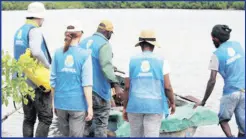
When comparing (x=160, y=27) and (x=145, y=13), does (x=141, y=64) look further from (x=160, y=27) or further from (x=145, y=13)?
(x=145, y=13)

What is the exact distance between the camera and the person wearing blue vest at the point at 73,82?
570 cm

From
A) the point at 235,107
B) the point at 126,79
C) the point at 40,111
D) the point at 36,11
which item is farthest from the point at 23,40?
the point at 235,107

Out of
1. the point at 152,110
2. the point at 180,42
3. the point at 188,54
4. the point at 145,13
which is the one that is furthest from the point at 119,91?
the point at 145,13

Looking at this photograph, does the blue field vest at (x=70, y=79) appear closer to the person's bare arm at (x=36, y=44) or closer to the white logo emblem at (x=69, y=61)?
the white logo emblem at (x=69, y=61)

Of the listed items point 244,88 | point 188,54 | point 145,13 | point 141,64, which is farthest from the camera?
point 145,13

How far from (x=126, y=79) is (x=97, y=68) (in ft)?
2.70

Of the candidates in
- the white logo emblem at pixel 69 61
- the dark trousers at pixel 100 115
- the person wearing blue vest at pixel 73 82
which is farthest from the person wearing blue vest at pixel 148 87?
the dark trousers at pixel 100 115

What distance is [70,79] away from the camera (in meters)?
5.73

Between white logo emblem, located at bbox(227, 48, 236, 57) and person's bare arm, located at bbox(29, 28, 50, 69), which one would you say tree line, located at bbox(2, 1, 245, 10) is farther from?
person's bare arm, located at bbox(29, 28, 50, 69)

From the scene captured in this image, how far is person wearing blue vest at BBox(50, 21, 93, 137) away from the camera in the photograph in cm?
570

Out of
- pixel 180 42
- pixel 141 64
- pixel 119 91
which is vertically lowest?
pixel 180 42

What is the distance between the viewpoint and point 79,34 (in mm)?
5789

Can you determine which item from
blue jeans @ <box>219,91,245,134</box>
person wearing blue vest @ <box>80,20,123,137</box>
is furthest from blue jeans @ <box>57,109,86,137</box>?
blue jeans @ <box>219,91,245,134</box>

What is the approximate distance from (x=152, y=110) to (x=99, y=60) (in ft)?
3.54
